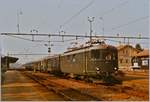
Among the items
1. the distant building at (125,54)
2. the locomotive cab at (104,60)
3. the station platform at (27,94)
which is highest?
the distant building at (125,54)

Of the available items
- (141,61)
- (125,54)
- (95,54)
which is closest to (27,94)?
(95,54)

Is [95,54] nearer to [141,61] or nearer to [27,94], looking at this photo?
[27,94]

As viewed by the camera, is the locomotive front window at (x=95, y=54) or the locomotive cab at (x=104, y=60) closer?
the locomotive cab at (x=104, y=60)

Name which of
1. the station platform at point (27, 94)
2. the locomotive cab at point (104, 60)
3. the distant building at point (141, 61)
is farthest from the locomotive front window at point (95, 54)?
the distant building at point (141, 61)

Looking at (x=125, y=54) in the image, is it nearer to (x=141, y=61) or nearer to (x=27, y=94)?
(x=141, y=61)

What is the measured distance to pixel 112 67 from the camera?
25047 millimetres

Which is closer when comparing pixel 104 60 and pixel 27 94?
pixel 27 94

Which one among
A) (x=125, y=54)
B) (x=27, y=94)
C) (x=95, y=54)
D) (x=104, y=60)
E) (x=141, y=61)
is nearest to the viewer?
(x=27, y=94)

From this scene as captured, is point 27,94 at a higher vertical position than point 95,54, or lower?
lower

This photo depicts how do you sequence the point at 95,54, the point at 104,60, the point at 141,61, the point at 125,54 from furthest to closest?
the point at 125,54, the point at 141,61, the point at 95,54, the point at 104,60

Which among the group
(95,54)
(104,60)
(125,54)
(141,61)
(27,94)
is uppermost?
(125,54)

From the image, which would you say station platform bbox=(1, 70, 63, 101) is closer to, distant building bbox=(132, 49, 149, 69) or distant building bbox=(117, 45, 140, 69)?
distant building bbox=(132, 49, 149, 69)

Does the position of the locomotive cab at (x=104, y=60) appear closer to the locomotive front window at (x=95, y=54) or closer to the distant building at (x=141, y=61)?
the locomotive front window at (x=95, y=54)

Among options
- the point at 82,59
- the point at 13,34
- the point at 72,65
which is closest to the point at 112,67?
the point at 82,59
